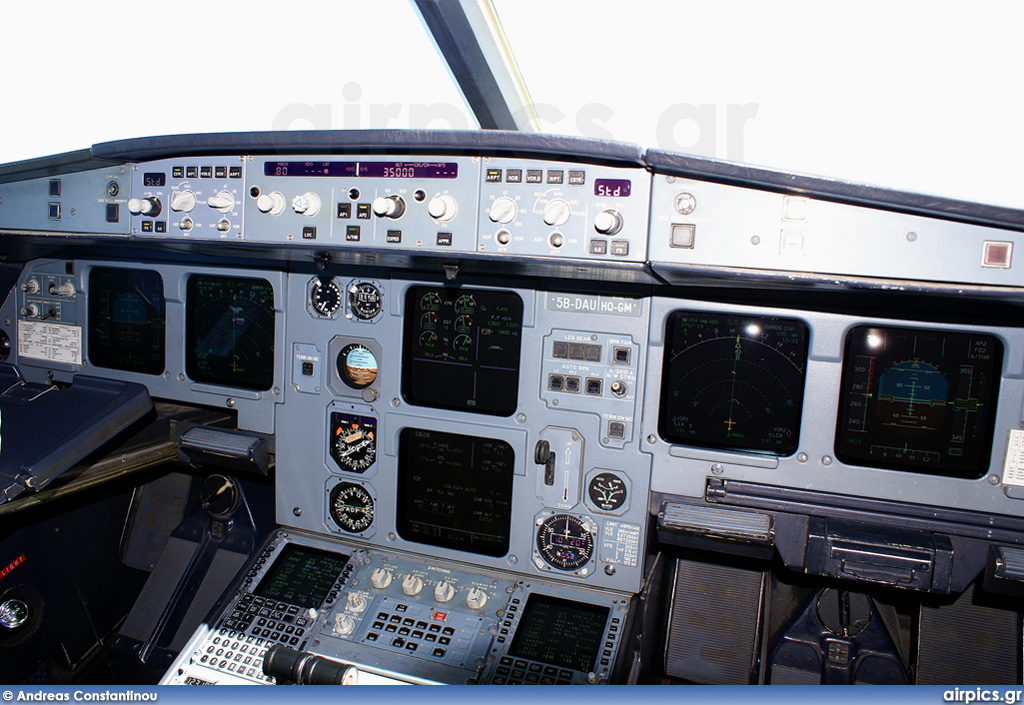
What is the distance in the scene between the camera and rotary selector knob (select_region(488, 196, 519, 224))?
1.98m

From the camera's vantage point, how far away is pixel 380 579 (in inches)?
107

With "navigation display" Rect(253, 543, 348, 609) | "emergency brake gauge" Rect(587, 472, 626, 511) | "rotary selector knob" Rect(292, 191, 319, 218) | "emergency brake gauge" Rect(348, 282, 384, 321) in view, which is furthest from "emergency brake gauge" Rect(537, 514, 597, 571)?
"rotary selector knob" Rect(292, 191, 319, 218)

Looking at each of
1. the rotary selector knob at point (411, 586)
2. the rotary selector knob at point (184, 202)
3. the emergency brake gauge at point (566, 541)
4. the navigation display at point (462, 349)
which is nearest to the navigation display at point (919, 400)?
the emergency brake gauge at point (566, 541)

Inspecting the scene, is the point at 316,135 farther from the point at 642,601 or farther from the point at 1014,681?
the point at 1014,681

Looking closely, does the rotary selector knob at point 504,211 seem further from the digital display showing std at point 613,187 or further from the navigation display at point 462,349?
the navigation display at point 462,349

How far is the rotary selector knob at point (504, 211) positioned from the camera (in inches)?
78.1

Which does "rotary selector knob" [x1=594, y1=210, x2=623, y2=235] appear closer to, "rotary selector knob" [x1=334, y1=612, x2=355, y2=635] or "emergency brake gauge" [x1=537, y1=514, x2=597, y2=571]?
"emergency brake gauge" [x1=537, y1=514, x2=597, y2=571]

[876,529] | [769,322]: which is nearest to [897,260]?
[769,322]

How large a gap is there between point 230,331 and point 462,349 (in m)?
1.18

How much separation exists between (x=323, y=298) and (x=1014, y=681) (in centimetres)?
319

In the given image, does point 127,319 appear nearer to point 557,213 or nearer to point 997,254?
point 557,213

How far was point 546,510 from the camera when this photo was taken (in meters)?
2.67

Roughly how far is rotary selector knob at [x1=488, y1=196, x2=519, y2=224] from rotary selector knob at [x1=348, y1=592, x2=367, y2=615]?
167 cm

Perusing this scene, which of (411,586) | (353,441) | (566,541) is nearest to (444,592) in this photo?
(411,586)
